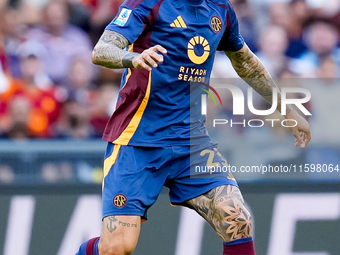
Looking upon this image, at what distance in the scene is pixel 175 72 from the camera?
3.44 m

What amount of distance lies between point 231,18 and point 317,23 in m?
4.20

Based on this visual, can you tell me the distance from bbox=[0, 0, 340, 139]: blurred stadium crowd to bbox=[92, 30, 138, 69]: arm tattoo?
2.51m

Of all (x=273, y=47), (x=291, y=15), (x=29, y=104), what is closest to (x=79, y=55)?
(x=29, y=104)

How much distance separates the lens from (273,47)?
709 cm

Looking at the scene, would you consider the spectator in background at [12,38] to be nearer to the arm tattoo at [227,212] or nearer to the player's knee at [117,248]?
the player's knee at [117,248]

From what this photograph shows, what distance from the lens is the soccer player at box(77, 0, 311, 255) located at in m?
3.36

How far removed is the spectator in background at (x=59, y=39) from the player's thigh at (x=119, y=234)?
365 cm

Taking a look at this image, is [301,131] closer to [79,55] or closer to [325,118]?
[325,118]

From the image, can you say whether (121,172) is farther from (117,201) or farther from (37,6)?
(37,6)

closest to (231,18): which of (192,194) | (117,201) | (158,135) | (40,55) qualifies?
(158,135)

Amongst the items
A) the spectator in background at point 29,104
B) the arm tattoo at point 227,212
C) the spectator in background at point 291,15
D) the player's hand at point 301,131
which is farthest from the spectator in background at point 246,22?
the arm tattoo at point 227,212

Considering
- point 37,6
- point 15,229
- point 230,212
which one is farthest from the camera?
point 37,6

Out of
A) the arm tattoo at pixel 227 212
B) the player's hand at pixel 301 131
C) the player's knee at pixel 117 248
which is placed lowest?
the player's knee at pixel 117 248

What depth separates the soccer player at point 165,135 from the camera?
11.0ft
